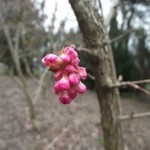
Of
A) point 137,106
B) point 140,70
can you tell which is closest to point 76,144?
point 137,106

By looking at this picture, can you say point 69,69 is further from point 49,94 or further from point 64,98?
point 49,94

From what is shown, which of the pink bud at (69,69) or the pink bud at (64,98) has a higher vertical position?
the pink bud at (69,69)

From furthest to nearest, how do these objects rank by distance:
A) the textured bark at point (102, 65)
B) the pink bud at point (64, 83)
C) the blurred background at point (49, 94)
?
the blurred background at point (49, 94), the textured bark at point (102, 65), the pink bud at point (64, 83)

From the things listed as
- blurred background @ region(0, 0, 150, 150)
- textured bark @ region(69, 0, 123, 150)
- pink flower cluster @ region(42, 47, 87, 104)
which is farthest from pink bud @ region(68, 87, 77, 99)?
blurred background @ region(0, 0, 150, 150)

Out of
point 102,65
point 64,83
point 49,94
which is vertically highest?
point 64,83

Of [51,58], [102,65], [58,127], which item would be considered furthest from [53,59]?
[58,127]

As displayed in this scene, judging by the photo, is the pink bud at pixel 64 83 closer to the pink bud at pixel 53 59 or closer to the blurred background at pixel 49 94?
the pink bud at pixel 53 59

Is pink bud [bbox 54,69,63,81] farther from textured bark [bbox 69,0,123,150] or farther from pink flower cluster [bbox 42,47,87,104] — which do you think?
textured bark [bbox 69,0,123,150]

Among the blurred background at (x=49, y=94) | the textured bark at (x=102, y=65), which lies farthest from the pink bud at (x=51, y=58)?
the blurred background at (x=49, y=94)
